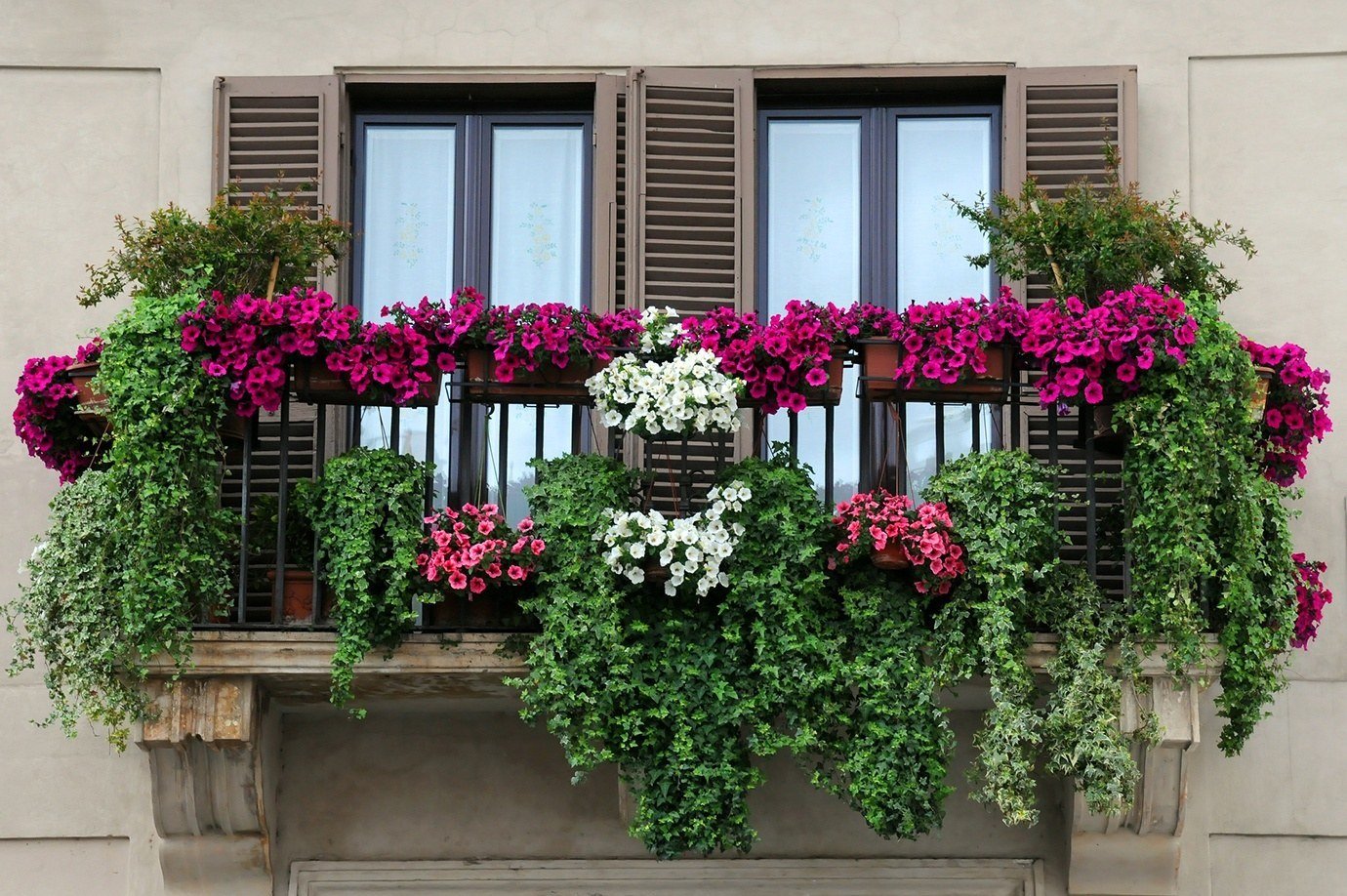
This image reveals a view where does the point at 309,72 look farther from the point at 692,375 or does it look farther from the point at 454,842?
the point at 454,842

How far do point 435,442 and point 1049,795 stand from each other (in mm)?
2573

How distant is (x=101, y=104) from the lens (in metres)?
8.95

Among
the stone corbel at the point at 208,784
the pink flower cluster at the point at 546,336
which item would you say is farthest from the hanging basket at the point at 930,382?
the stone corbel at the point at 208,784

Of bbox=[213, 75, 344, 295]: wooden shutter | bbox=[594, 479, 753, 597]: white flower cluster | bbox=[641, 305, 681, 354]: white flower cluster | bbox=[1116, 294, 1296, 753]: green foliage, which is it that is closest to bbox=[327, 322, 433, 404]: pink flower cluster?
bbox=[641, 305, 681, 354]: white flower cluster

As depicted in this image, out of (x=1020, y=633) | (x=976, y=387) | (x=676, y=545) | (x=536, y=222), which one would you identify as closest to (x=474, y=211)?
(x=536, y=222)

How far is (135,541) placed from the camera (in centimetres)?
752

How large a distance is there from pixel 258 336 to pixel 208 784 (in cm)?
153

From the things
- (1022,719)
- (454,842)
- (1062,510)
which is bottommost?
(454,842)

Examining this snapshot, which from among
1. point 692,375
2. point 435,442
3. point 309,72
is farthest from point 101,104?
point 692,375

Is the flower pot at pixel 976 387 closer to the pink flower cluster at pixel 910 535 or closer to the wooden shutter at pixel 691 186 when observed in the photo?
the pink flower cluster at pixel 910 535

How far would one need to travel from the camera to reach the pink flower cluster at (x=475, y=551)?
297 inches

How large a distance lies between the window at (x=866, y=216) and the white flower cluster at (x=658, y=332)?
115 cm

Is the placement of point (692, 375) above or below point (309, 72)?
below

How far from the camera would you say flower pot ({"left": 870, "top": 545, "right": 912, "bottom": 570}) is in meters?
7.54
